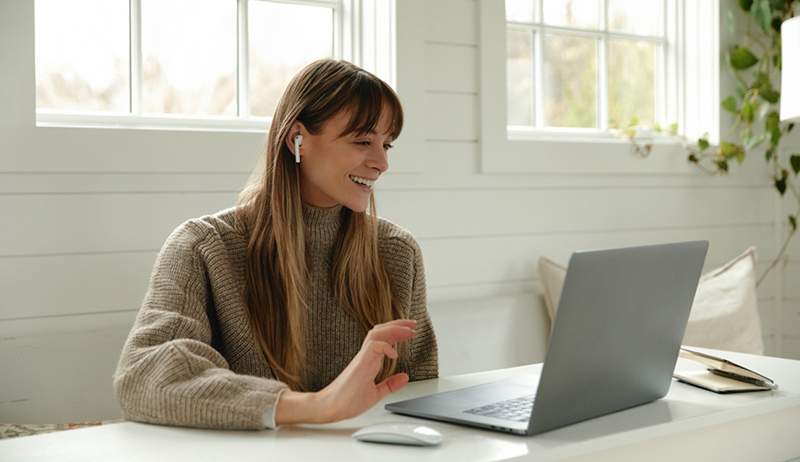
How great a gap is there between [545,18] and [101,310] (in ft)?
5.87

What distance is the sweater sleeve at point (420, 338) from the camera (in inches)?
82.4

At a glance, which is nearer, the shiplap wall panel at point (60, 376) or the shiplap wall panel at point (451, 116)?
the shiplap wall panel at point (60, 376)

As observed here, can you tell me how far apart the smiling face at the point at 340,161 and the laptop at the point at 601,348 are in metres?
0.56

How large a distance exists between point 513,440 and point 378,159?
901 mm

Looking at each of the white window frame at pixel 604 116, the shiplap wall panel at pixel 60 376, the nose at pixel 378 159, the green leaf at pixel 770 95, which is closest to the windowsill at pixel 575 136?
the white window frame at pixel 604 116

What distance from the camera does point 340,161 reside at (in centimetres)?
200

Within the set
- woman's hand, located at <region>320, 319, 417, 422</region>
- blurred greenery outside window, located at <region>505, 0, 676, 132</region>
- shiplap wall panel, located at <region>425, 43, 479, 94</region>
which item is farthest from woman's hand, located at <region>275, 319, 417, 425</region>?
blurred greenery outside window, located at <region>505, 0, 676, 132</region>

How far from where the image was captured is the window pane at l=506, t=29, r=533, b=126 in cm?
325

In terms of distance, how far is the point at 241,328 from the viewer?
6.04 ft

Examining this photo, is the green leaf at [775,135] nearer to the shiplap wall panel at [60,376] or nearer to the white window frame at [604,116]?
the white window frame at [604,116]

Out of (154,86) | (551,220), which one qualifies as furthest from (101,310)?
(551,220)

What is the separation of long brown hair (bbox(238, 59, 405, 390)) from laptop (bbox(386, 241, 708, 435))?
45 centimetres

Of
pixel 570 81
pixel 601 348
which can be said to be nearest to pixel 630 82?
pixel 570 81

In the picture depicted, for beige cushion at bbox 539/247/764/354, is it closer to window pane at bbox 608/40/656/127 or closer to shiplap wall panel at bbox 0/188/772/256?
shiplap wall panel at bbox 0/188/772/256
